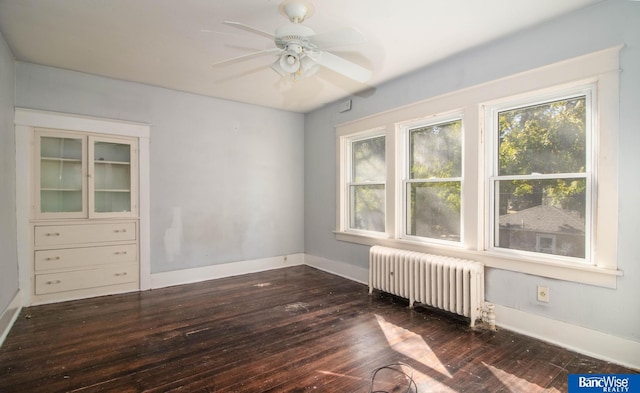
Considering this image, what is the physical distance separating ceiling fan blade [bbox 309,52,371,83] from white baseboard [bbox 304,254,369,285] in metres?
2.67

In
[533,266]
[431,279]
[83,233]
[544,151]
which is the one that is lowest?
[431,279]

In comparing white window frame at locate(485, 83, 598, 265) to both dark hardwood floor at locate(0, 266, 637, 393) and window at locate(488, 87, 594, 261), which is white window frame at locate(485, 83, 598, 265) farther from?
A: dark hardwood floor at locate(0, 266, 637, 393)

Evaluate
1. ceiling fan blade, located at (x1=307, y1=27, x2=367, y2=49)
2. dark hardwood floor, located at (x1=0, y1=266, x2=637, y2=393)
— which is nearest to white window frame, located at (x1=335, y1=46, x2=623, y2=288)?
dark hardwood floor, located at (x1=0, y1=266, x2=637, y2=393)

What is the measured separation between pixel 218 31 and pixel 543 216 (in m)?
3.32

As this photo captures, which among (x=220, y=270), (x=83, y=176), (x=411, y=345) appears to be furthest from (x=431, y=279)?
(x=83, y=176)

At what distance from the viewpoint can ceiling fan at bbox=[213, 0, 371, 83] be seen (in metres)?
2.01

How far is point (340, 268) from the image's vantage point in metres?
4.73

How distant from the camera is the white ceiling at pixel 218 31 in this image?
7.66ft

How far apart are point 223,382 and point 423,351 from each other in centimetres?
153

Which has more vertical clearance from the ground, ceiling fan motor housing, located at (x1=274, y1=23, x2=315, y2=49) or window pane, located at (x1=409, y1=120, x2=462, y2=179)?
ceiling fan motor housing, located at (x1=274, y1=23, x2=315, y2=49)

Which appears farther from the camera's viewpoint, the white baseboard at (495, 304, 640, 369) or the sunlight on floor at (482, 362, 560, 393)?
the white baseboard at (495, 304, 640, 369)

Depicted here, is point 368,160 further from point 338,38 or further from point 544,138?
point 338,38

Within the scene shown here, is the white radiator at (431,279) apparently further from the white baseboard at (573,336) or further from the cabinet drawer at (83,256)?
the cabinet drawer at (83,256)

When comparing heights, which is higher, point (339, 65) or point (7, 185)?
point (339, 65)
